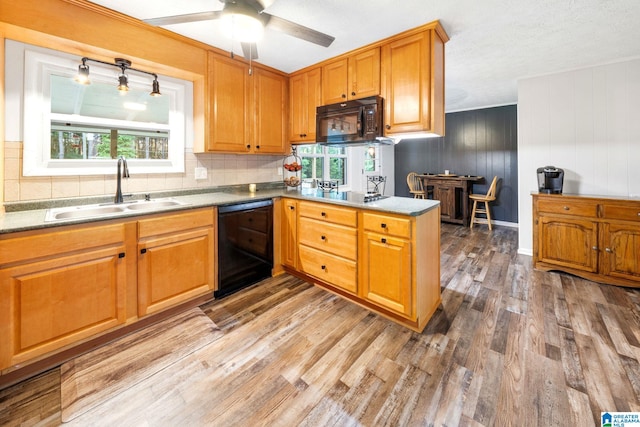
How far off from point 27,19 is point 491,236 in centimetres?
588

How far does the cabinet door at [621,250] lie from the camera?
2.68 m

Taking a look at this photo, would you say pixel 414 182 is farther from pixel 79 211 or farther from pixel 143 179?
pixel 79 211

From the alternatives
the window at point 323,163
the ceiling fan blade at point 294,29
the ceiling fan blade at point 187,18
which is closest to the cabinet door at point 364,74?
the ceiling fan blade at point 294,29

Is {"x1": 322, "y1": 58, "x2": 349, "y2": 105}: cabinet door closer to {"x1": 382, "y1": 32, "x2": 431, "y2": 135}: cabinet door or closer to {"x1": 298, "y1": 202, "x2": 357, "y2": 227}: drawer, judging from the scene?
{"x1": 382, "y1": 32, "x2": 431, "y2": 135}: cabinet door

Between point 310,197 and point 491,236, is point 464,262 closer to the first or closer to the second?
point 491,236

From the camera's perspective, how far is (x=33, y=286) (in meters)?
1.59

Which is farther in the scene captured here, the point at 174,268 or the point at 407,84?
the point at 407,84

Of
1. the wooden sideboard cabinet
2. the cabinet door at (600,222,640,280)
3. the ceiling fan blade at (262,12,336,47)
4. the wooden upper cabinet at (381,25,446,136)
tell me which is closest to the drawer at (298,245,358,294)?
the wooden upper cabinet at (381,25,446,136)

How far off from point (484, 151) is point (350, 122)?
167 inches

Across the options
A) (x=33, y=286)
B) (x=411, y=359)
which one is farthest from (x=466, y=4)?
(x=33, y=286)

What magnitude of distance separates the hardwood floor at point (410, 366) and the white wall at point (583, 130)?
129cm

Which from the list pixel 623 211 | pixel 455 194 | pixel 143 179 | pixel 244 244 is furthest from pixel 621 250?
pixel 143 179

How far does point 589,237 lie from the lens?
291 centimetres

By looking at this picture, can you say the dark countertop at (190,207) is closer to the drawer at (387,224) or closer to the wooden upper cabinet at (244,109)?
the drawer at (387,224)
